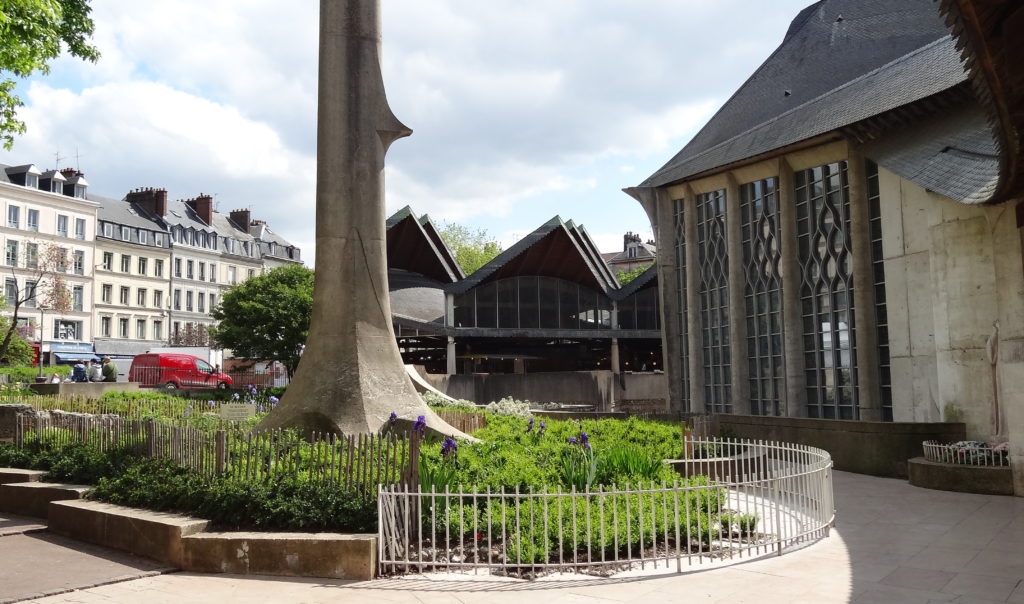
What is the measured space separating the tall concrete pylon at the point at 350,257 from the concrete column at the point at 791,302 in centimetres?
1534

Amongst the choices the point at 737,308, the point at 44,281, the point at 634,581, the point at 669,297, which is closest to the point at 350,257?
the point at 634,581

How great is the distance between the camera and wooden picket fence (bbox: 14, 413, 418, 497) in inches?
359

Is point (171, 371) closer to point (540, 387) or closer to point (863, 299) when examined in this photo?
point (540, 387)

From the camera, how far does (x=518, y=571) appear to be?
8.20m

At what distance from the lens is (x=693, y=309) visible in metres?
31.1

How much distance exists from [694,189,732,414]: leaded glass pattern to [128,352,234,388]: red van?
2438 centimetres

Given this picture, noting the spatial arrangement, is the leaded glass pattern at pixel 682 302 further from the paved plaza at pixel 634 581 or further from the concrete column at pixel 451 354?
the paved plaza at pixel 634 581

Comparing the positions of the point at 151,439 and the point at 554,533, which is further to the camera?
the point at 151,439

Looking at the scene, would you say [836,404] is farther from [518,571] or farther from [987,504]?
[518,571]

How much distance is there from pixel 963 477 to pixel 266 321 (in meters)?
35.3

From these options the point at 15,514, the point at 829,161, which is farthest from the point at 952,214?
the point at 15,514

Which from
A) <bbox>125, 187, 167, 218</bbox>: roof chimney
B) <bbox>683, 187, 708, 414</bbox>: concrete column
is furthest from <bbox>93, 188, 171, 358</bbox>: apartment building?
<bbox>683, 187, 708, 414</bbox>: concrete column

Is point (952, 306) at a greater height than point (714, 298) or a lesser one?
lesser

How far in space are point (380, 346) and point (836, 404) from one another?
16.4 meters
